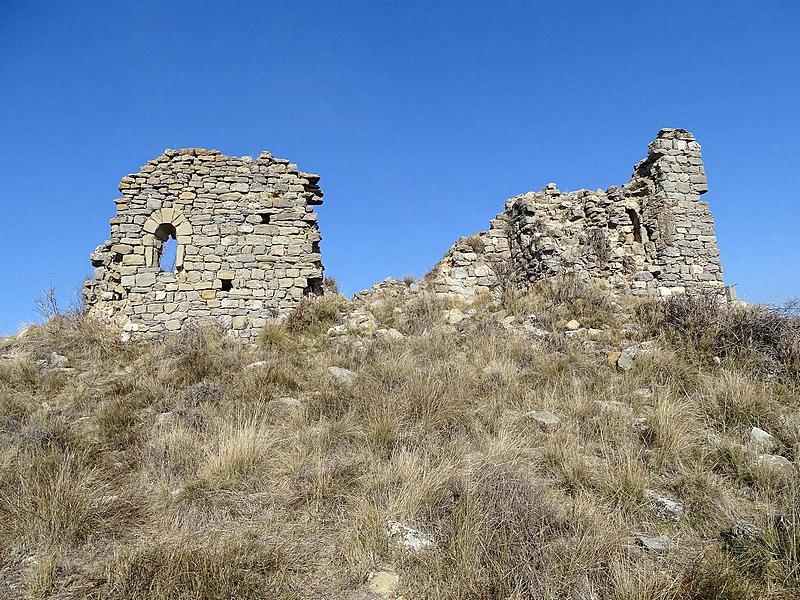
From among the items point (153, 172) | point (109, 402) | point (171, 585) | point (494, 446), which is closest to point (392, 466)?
point (494, 446)

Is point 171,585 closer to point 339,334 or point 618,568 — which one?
point 618,568

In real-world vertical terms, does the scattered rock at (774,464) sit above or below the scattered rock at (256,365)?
below

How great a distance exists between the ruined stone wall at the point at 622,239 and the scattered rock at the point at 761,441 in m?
5.55

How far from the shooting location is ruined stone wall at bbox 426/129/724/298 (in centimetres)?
971

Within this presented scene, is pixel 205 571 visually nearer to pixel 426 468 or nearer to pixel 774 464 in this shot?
pixel 426 468

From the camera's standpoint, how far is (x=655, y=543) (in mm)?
3080

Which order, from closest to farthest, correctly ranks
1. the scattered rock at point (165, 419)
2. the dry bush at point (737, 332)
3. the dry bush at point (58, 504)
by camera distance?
the dry bush at point (58, 504) → the scattered rock at point (165, 419) → the dry bush at point (737, 332)

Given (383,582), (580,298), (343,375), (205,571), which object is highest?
(580,298)

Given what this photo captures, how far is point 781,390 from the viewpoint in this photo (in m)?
5.29

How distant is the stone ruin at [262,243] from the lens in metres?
9.44

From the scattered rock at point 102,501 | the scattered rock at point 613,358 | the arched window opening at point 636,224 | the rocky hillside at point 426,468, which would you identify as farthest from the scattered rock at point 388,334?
the arched window opening at point 636,224

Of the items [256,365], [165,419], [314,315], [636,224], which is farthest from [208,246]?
[636,224]

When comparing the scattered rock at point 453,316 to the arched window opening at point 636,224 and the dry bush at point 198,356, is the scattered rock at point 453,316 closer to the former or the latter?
the dry bush at point 198,356

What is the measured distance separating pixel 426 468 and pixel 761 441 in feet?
10.3
